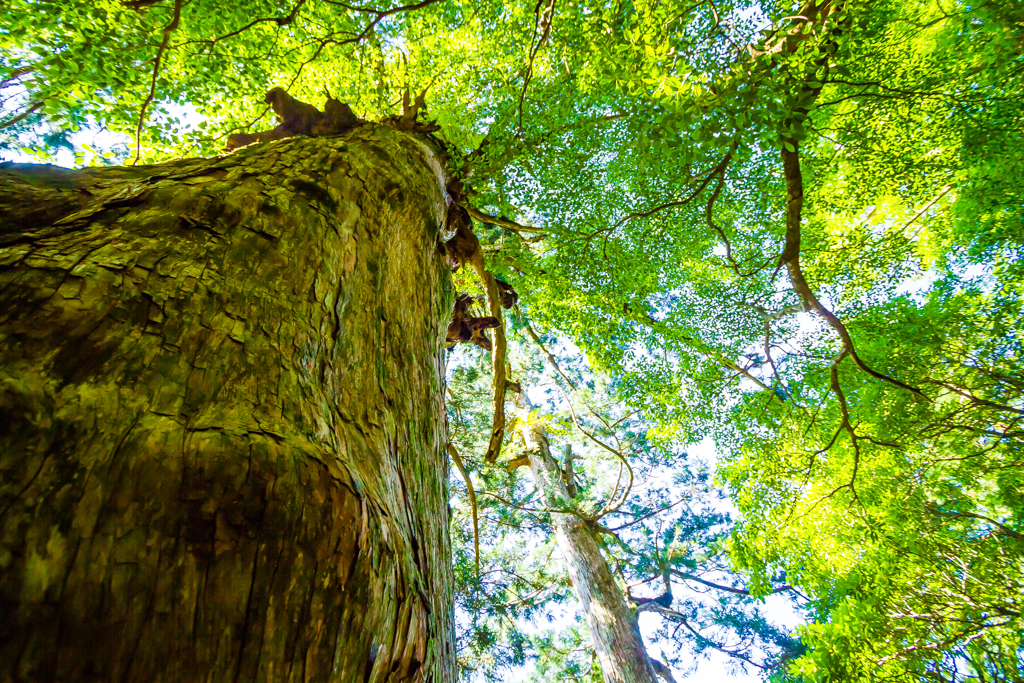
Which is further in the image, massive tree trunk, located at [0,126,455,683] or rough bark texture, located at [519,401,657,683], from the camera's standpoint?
rough bark texture, located at [519,401,657,683]

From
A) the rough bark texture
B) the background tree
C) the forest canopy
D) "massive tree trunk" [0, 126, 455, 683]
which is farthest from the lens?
the background tree

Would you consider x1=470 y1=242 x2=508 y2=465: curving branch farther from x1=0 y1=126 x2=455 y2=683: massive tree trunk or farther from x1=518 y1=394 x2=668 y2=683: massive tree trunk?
x1=518 y1=394 x2=668 y2=683: massive tree trunk

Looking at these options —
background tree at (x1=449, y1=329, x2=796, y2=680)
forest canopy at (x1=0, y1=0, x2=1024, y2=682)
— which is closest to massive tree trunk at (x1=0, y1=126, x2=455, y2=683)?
forest canopy at (x1=0, y1=0, x2=1024, y2=682)

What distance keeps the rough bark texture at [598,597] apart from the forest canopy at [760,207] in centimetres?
51

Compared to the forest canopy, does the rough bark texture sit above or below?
below

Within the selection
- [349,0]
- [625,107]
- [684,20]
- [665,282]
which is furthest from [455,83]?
[665,282]

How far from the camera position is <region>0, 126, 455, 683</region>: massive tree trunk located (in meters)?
0.58

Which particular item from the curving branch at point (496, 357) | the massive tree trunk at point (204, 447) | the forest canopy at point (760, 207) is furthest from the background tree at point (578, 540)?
the massive tree trunk at point (204, 447)

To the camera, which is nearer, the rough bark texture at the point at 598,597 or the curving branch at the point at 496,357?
the curving branch at the point at 496,357

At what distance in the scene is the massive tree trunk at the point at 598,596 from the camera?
18.3 feet

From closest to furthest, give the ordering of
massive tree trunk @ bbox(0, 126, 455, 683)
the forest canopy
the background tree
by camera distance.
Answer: massive tree trunk @ bbox(0, 126, 455, 683), the forest canopy, the background tree

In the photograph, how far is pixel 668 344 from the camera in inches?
237

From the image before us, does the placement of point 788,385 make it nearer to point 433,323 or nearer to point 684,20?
point 684,20

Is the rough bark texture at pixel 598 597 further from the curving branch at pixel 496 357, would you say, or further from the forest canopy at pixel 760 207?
the curving branch at pixel 496 357
